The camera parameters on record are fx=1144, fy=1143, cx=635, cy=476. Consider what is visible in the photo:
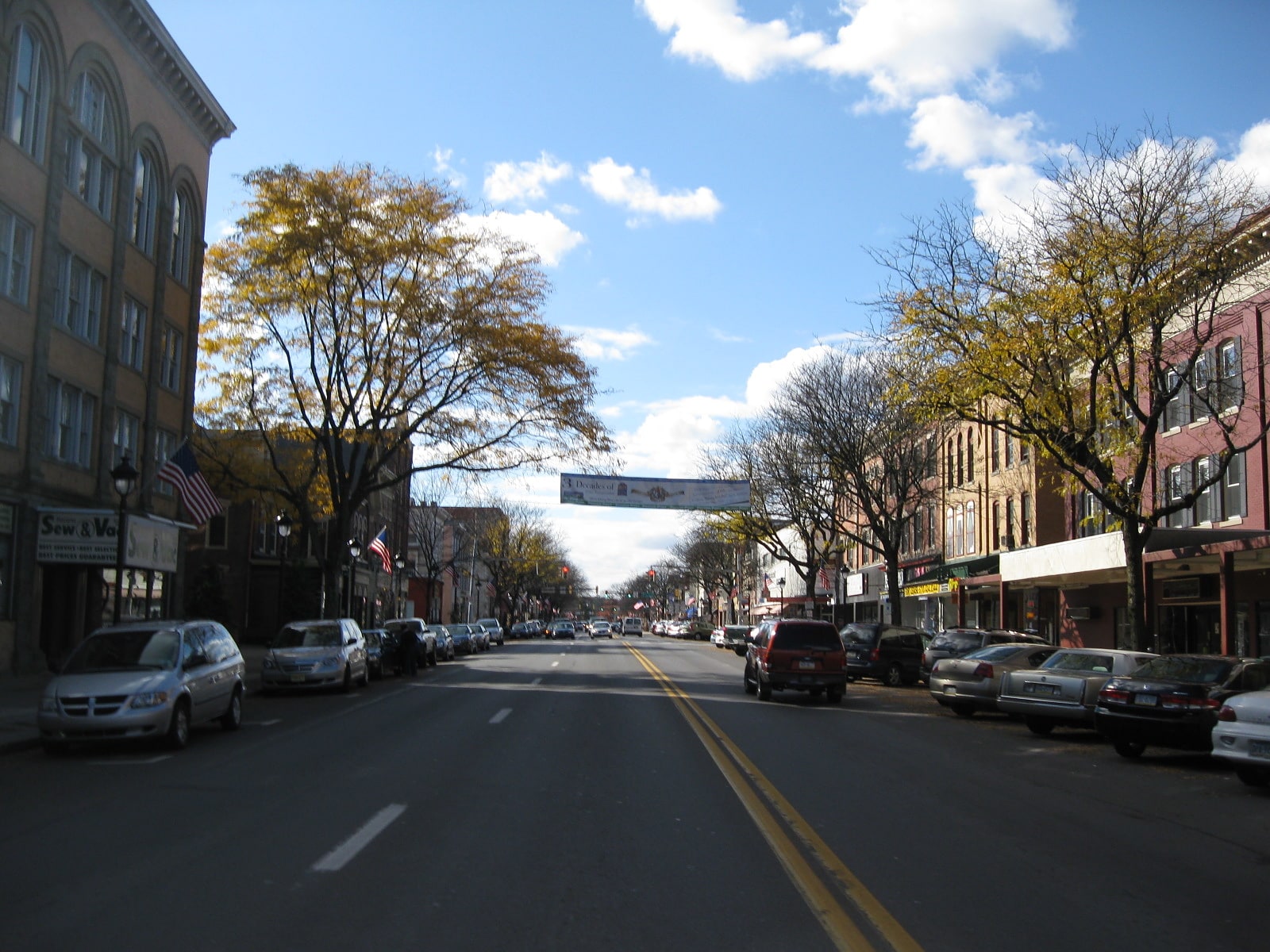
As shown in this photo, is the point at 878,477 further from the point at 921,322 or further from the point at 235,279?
the point at 235,279

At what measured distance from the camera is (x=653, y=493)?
41.4 metres

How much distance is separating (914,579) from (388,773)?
4441 centimetres

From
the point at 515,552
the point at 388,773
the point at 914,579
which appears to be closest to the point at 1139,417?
the point at 388,773

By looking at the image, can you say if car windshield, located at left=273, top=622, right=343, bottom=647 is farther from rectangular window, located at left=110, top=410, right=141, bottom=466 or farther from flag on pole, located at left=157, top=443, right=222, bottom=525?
rectangular window, located at left=110, top=410, right=141, bottom=466

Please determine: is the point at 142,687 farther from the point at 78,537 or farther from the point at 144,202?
the point at 144,202

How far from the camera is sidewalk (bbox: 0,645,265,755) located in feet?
48.4

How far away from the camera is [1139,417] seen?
2214 centimetres

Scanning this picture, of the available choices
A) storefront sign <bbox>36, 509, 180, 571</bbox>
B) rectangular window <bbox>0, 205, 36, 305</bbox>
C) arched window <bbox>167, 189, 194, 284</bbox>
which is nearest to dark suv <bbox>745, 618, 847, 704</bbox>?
storefront sign <bbox>36, 509, 180, 571</bbox>

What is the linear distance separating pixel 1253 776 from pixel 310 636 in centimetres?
1900

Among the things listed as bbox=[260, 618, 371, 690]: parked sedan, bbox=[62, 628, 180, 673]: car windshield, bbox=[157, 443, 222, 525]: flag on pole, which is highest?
bbox=[157, 443, 222, 525]: flag on pole

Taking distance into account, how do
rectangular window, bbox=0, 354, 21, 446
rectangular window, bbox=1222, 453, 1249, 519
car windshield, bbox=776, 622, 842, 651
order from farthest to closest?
rectangular window, bbox=1222, 453, 1249, 519 < rectangular window, bbox=0, 354, 21, 446 < car windshield, bbox=776, 622, 842, 651

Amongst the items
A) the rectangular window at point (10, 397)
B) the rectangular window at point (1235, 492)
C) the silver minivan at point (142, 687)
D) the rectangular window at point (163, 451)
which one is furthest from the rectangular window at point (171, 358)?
the rectangular window at point (1235, 492)

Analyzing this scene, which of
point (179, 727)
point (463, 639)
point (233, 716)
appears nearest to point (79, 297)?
point (233, 716)

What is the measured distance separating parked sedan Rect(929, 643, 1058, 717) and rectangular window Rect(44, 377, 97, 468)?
Result: 21.1 m
